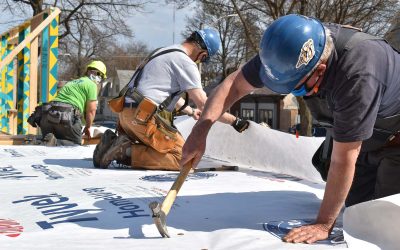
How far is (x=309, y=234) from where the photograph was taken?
1931 millimetres

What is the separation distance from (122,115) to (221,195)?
4.60 ft

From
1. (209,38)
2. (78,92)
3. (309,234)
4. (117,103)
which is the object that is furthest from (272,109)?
(309,234)

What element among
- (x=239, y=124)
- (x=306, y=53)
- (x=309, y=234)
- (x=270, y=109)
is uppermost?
(x=306, y=53)

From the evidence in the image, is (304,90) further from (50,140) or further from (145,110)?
(50,140)

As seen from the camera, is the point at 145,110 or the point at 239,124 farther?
the point at 239,124

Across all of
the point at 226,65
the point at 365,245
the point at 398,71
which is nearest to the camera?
the point at 365,245

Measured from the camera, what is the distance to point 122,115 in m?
3.97

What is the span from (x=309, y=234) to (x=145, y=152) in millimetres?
2194

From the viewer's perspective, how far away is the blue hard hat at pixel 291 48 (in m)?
1.79

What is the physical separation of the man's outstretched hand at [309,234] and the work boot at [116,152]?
2.25 metres

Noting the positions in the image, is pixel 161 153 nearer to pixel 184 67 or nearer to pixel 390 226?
pixel 184 67

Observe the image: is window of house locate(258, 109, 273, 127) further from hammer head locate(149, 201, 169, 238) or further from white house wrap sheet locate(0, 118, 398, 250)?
hammer head locate(149, 201, 169, 238)

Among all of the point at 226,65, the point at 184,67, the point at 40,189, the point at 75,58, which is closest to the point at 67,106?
the point at 184,67

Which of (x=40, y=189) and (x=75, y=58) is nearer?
(x=40, y=189)
